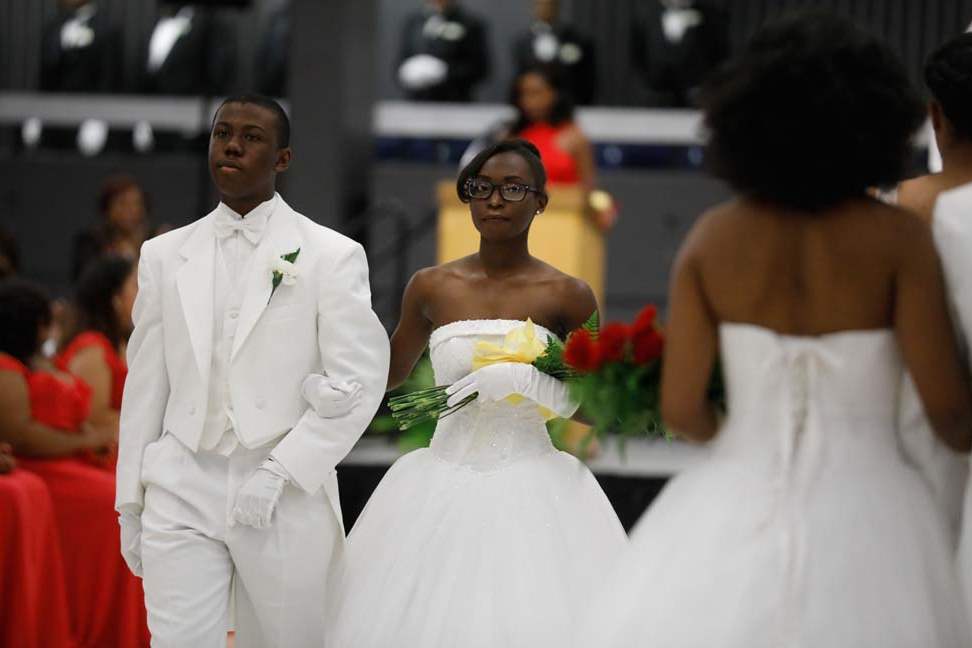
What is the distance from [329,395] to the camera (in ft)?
13.8

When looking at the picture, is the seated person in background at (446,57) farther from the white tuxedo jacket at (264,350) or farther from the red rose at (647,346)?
the red rose at (647,346)

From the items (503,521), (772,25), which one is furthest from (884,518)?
(503,521)

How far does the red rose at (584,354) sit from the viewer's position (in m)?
3.70

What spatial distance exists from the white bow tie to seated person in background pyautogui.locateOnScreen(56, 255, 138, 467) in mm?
2455

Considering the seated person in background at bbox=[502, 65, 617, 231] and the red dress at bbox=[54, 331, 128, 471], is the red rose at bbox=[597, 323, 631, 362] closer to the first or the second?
the red dress at bbox=[54, 331, 128, 471]

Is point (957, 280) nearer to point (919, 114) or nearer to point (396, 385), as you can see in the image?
point (919, 114)

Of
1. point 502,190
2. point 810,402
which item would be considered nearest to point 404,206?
point 502,190

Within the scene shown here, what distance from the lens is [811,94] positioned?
10.3 feet

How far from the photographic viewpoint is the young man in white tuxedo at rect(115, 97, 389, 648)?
4180 mm

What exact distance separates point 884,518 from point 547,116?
552 centimetres

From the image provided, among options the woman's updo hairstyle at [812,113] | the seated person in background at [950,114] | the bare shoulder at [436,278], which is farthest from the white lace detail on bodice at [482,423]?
the woman's updo hairstyle at [812,113]

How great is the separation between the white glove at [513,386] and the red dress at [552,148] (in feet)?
13.7

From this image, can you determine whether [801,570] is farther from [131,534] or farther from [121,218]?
[121,218]

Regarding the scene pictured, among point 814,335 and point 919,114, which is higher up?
point 919,114
